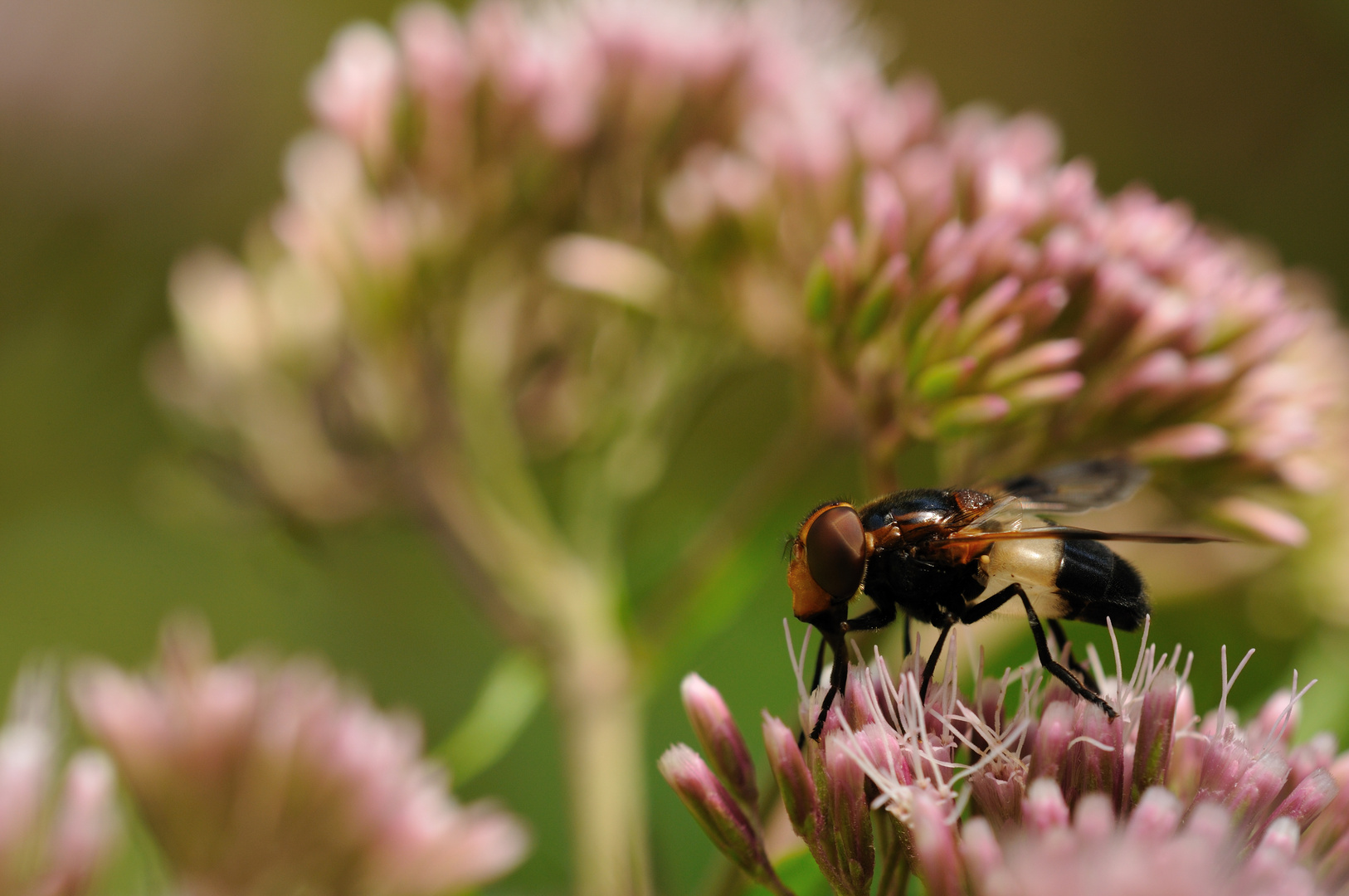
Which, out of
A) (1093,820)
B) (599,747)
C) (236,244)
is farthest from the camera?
(236,244)

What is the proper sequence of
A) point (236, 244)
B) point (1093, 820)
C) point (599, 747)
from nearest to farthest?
point (1093, 820) < point (599, 747) < point (236, 244)

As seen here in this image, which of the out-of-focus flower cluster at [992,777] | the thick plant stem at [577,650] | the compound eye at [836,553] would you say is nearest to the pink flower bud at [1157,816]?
the out-of-focus flower cluster at [992,777]

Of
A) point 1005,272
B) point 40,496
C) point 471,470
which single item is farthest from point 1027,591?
point 40,496

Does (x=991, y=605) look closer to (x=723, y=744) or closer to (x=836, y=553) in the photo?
(x=836, y=553)

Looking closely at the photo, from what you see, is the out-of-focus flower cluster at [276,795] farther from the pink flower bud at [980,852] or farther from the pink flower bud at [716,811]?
the pink flower bud at [980,852]

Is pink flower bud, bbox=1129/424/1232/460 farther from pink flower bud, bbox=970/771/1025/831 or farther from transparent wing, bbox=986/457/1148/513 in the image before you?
pink flower bud, bbox=970/771/1025/831

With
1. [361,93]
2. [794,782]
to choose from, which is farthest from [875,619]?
[361,93]

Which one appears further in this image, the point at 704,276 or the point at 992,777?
the point at 704,276
